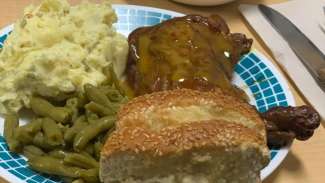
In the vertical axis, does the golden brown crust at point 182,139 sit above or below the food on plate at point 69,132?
above

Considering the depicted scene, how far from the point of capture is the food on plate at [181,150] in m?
1.45

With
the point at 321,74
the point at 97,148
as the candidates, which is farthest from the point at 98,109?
the point at 321,74

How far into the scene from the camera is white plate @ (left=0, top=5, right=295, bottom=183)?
165 centimetres

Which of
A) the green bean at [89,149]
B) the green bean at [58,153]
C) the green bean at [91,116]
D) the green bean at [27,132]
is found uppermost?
the green bean at [91,116]

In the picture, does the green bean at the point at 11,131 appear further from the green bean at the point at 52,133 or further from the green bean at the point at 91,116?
the green bean at the point at 91,116

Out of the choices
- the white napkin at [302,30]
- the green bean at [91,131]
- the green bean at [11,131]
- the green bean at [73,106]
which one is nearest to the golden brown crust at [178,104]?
the green bean at [91,131]

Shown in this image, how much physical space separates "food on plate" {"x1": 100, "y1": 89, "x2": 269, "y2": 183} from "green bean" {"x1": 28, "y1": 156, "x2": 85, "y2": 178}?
156mm

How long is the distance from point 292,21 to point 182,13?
47cm

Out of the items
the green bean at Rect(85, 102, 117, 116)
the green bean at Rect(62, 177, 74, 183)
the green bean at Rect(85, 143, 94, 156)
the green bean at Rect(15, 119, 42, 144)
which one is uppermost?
the green bean at Rect(85, 102, 117, 116)

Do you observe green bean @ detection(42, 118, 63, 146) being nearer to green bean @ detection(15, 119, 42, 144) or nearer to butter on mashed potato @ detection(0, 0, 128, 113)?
green bean @ detection(15, 119, 42, 144)

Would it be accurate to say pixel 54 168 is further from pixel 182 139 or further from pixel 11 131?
pixel 182 139

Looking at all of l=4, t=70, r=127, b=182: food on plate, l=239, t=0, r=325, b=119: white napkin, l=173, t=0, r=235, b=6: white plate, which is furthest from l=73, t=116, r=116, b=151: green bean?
l=173, t=0, r=235, b=6: white plate

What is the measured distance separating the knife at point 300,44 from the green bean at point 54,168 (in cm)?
100

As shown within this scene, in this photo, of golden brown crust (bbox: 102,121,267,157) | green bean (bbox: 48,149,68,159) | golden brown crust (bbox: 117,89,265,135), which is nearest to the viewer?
golden brown crust (bbox: 102,121,267,157)
